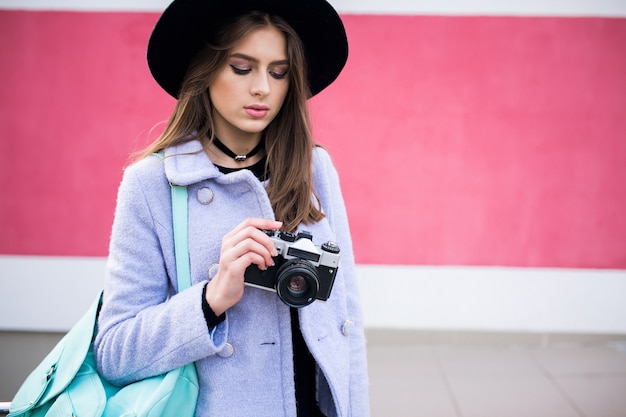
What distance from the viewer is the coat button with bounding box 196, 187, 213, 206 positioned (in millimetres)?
1062

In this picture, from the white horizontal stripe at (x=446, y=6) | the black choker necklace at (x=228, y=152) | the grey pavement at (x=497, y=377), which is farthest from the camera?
the white horizontal stripe at (x=446, y=6)

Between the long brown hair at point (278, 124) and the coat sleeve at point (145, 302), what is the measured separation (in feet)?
0.45

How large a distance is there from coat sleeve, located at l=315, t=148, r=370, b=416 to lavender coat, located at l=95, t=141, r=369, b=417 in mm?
19

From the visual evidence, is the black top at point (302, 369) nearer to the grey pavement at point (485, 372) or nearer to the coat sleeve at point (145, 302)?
the coat sleeve at point (145, 302)

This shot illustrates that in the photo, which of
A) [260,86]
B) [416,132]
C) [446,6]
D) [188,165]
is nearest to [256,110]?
[260,86]

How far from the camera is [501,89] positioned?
3.37 m

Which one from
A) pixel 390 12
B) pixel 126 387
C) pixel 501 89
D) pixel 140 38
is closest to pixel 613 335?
pixel 501 89

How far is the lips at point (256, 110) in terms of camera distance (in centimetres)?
108

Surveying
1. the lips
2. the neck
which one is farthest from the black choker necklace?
the lips

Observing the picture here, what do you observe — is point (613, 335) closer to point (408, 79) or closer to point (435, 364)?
point (435, 364)

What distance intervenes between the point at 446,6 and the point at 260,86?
2.68 m

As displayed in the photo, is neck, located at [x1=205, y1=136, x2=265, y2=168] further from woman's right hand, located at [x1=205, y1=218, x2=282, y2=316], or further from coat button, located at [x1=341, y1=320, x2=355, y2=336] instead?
coat button, located at [x1=341, y1=320, x2=355, y2=336]

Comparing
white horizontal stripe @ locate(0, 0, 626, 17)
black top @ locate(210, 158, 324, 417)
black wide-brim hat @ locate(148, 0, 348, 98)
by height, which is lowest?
black top @ locate(210, 158, 324, 417)

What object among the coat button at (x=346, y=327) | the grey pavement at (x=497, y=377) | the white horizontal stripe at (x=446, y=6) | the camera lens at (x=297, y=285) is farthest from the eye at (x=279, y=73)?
the white horizontal stripe at (x=446, y=6)
